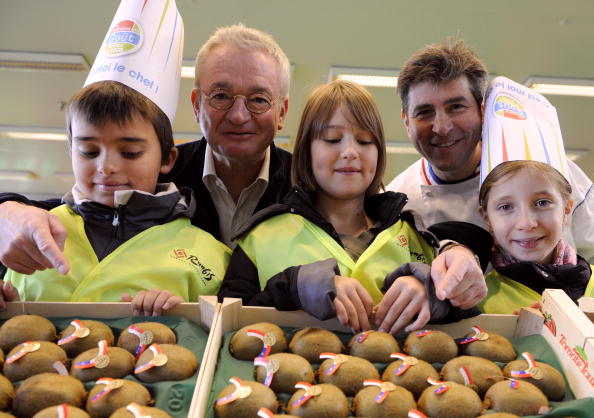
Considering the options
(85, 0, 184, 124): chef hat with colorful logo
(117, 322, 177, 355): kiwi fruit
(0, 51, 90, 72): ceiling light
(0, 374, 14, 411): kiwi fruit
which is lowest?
(0, 374, 14, 411): kiwi fruit

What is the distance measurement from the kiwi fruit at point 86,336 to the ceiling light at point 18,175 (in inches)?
358

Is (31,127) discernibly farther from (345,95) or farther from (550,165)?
(550,165)

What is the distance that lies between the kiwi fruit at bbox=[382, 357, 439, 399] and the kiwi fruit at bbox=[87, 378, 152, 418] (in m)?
0.44

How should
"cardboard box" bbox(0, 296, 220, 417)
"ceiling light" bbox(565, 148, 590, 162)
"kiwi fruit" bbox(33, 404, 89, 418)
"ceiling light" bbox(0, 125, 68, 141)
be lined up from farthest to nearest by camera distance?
"ceiling light" bbox(565, 148, 590, 162), "ceiling light" bbox(0, 125, 68, 141), "cardboard box" bbox(0, 296, 220, 417), "kiwi fruit" bbox(33, 404, 89, 418)

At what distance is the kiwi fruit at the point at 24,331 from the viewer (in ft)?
3.25

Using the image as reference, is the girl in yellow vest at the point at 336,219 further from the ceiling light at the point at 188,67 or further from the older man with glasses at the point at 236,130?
the ceiling light at the point at 188,67

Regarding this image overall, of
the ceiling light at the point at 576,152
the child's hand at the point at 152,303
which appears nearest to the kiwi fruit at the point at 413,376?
the child's hand at the point at 152,303

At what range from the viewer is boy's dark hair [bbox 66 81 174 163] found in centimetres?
145

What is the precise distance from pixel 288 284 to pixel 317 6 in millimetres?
3952

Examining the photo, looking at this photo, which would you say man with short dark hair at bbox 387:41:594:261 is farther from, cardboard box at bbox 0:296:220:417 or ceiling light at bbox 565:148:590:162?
ceiling light at bbox 565:148:590:162

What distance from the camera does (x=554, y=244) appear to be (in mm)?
1498

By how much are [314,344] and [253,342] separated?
122 mm

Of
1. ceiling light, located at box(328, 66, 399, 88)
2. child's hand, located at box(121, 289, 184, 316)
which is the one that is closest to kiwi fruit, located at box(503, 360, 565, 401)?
child's hand, located at box(121, 289, 184, 316)

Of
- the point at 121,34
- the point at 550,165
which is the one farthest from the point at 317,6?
the point at 550,165
